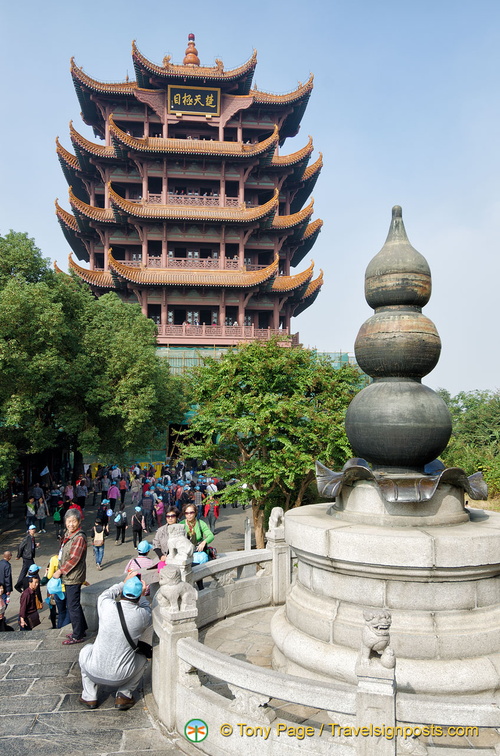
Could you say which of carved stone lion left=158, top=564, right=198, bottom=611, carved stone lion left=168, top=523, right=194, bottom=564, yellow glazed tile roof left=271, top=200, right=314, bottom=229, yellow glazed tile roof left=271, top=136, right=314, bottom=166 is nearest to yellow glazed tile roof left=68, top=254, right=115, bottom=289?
yellow glazed tile roof left=271, top=200, right=314, bottom=229

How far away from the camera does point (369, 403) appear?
20.7 ft

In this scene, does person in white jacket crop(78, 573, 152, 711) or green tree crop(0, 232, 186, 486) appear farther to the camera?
green tree crop(0, 232, 186, 486)

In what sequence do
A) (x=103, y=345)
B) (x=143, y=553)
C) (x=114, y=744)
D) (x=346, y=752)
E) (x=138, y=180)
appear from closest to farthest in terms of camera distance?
(x=346, y=752)
(x=114, y=744)
(x=143, y=553)
(x=103, y=345)
(x=138, y=180)

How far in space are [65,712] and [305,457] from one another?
8680 mm

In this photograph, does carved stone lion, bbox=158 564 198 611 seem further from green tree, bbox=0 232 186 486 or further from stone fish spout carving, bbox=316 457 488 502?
green tree, bbox=0 232 186 486

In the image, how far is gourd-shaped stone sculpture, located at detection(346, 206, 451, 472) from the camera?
19.9 feet

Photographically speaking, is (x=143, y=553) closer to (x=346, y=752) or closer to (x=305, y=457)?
(x=346, y=752)

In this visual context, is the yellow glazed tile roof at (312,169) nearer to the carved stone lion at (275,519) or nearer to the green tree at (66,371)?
the green tree at (66,371)

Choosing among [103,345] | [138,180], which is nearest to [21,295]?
[103,345]

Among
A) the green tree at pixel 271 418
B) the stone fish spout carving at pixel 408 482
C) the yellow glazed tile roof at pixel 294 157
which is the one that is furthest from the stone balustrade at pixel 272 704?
the yellow glazed tile roof at pixel 294 157

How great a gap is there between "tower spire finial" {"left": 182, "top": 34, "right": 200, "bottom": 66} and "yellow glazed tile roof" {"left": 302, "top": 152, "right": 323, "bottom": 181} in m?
13.3

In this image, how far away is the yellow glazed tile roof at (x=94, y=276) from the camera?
125ft

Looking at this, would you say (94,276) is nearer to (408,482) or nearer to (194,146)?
(194,146)

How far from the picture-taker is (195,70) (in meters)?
42.3
